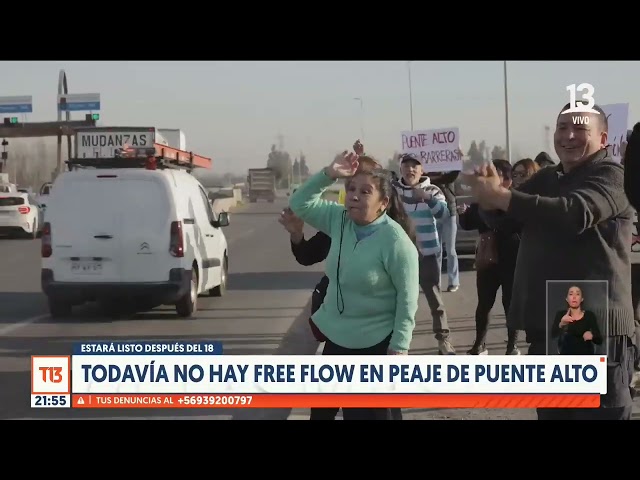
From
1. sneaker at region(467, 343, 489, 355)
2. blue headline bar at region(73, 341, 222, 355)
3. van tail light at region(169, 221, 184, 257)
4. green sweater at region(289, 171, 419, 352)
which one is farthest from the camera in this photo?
van tail light at region(169, 221, 184, 257)

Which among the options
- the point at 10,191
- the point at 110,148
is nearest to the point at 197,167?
the point at 110,148

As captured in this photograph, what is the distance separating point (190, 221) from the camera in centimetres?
934

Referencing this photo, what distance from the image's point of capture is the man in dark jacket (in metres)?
4.44

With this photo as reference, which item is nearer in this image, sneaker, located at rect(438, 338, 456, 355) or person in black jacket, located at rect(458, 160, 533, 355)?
sneaker, located at rect(438, 338, 456, 355)

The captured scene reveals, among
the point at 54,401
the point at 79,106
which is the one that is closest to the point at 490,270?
the point at 79,106

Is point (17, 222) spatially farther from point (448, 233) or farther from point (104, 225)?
point (448, 233)

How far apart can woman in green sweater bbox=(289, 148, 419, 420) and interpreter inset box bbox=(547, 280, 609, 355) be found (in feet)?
2.04

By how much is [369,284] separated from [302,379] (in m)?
0.74

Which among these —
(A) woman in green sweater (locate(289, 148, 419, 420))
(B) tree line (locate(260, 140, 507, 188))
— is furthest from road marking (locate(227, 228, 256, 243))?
(A) woman in green sweater (locate(289, 148, 419, 420))

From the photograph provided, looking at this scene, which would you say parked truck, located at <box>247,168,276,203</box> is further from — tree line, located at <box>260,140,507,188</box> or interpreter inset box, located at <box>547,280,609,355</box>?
interpreter inset box, located at <box>547,280,609,355</box>

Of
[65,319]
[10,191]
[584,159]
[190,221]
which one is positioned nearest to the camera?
[584,159]

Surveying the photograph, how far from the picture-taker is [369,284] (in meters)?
4.70
